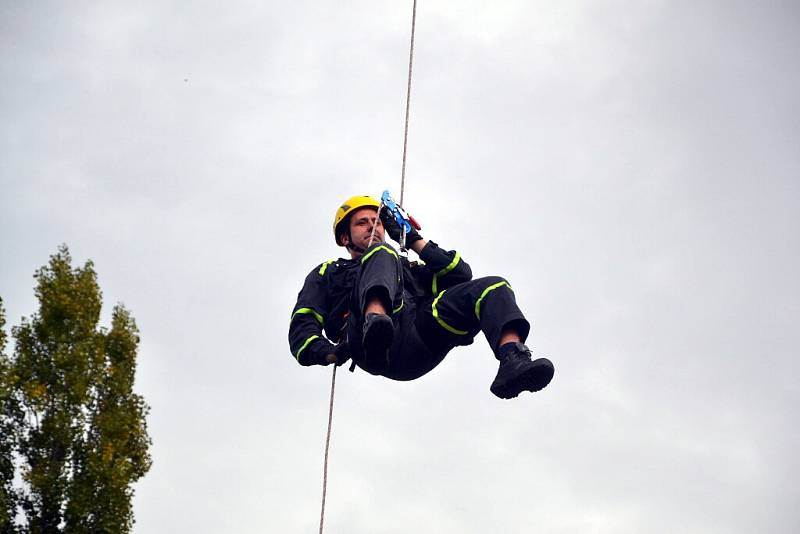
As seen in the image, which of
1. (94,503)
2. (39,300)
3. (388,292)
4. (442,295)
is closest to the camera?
(388,292)

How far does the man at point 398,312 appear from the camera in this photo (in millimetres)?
5762

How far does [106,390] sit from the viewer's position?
15.4 m

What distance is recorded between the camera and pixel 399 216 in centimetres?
663

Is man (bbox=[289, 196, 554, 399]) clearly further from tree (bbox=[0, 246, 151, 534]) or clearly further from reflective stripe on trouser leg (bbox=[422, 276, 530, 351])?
tree (bbox=[0, 246, 151, 534])

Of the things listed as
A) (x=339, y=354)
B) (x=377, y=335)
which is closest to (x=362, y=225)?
(x=339, y=354)

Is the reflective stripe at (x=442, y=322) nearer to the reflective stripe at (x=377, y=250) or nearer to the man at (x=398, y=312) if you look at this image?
the man at (x=398, y=312)

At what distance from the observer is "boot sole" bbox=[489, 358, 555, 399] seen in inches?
220

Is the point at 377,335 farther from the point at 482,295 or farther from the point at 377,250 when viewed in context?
the point at 482,295

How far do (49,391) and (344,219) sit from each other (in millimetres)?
9671

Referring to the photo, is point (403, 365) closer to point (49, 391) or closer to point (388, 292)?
point (388, 292)

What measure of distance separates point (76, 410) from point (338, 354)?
10.2m

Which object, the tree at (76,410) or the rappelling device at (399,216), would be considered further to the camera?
the tree at (76,410)

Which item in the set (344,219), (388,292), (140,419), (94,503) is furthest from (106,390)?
(388,292)

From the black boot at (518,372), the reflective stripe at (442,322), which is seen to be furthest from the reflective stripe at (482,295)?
the black boot at (518,372)
